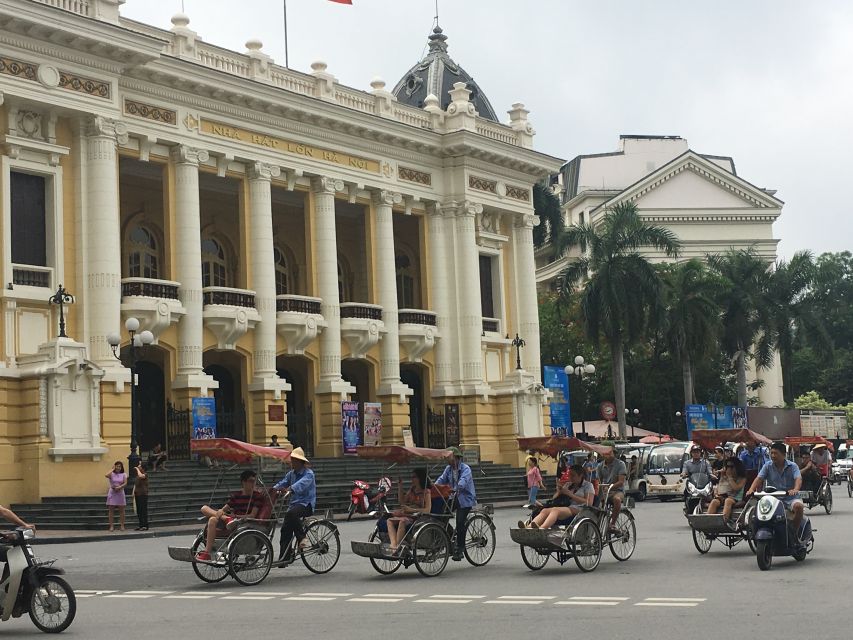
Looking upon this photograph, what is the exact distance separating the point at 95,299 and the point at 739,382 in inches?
1532

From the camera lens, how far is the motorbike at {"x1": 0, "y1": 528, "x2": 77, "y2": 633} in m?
12.1

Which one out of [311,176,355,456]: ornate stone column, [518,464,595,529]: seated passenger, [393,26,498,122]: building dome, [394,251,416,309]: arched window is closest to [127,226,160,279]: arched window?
[311,176,355,456]: ornate stone column

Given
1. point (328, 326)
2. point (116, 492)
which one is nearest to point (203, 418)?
point (328, 326)

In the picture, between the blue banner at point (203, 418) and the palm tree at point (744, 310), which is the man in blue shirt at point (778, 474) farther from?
the palm tree at point (744, 310)

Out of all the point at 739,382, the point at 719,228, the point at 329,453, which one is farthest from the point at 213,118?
the point at 719,228

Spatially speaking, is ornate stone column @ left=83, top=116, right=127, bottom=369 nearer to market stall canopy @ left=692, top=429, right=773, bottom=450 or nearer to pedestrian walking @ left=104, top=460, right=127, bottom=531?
pedestrian walking @ left=104, top=460, right=127, bottom=531

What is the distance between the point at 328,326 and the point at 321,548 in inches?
927

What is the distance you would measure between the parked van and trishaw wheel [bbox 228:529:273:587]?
1002 inches

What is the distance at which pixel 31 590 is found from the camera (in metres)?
12.2

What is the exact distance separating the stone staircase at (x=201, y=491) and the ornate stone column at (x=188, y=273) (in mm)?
2534

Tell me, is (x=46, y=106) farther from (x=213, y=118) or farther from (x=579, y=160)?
(x=579, y=160)

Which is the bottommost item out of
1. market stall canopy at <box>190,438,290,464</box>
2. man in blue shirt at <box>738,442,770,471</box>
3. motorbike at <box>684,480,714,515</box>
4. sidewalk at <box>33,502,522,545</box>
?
sidewalk at <box>33,502,522,545</box>

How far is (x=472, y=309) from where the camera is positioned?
45.2m

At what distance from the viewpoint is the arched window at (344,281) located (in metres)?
47.1
